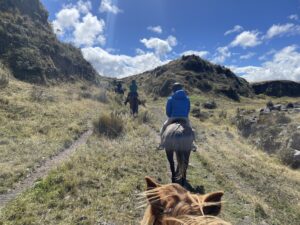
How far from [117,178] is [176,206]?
281 inches

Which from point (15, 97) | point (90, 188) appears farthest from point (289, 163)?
point (15, 97)

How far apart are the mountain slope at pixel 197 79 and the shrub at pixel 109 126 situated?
208ft

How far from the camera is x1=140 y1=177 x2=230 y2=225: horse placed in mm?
1756

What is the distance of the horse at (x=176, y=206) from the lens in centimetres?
176

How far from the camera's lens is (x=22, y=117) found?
1525cm

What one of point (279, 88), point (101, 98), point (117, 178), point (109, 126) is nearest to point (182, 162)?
point (117, 178)

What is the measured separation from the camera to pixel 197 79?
90.4 meters

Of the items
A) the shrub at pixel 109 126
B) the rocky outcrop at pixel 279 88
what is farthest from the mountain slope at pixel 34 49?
the rocky outcrop at pixel 279 88

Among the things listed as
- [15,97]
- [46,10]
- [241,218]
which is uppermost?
[46,10]

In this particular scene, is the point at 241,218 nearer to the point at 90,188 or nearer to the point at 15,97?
the point at 90,188

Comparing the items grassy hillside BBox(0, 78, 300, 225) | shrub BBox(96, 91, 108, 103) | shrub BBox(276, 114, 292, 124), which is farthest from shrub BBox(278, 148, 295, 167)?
shrub BBox(96, 91, 108, 103)

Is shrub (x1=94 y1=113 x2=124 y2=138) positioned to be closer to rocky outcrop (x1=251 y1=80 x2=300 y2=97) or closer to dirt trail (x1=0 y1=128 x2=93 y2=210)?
dirt trail (x1=0 y1=128 x2=93 y2=210)

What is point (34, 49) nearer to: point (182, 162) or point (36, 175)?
point (36, 175)

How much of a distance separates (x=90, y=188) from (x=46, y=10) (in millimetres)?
39788
